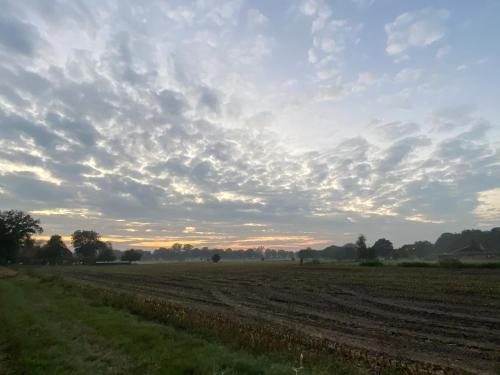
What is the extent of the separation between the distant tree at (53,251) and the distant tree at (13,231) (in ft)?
68.6

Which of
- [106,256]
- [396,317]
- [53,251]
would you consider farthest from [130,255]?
[396,317]

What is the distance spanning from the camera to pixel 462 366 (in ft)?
37.0

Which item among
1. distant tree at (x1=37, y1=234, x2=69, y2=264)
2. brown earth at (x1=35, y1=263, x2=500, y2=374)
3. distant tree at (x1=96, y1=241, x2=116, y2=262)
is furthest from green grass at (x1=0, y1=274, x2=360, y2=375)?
distant tree at (x1=96, y1=241, x2=116, y2=262)

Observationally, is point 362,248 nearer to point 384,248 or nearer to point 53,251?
point 384,248

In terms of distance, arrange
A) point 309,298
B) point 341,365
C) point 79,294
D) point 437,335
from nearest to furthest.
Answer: point 341,365
point 437,335
point 79,294
point 309,298

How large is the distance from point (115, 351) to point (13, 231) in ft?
427

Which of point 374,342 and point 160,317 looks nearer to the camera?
point 374,342

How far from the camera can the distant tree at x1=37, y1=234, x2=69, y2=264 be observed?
489 ft

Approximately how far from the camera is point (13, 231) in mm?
119312

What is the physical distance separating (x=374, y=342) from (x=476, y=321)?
7.33m

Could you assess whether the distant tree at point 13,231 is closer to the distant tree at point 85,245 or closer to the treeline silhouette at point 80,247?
the treeline silhouette at point 80,247

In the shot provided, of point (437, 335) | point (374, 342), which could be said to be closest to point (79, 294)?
point (374, 342)

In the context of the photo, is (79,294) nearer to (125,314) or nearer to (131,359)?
(125,314)

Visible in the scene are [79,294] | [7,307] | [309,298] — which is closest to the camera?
[7,307]
